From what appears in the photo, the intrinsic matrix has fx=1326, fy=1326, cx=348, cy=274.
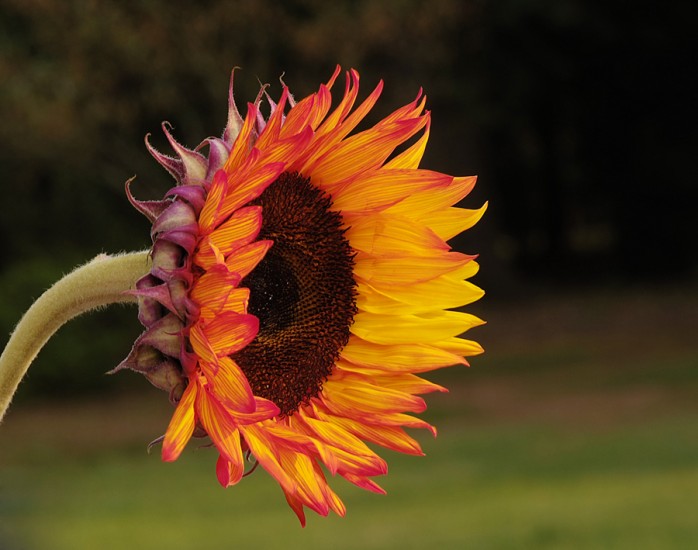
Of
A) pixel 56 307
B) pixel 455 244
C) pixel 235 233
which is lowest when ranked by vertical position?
pixel 56 307

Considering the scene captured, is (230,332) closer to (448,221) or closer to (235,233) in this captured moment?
(235,233)

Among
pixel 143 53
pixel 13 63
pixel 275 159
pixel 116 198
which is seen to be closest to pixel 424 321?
pixel 275 159

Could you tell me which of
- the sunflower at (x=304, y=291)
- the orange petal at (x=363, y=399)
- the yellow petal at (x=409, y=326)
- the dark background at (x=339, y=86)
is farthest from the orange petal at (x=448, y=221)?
the dark background at (x=339, y=86)

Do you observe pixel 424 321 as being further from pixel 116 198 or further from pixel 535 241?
pixel 535 241

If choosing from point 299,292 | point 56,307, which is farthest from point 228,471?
point 299,292

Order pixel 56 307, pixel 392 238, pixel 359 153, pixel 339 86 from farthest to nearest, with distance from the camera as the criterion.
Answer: pixel 339 86 → pixel 392 238 → pixel 359 153 → pixel 56 307

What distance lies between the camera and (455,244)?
2373cm

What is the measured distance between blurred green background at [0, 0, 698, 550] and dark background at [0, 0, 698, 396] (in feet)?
0.17

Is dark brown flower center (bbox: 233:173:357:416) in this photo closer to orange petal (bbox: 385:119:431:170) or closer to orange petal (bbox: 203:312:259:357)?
orange petal (bbox: 385:119:431:170)

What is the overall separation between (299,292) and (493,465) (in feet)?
48.6

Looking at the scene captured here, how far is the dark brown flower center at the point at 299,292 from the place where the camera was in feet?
5.82

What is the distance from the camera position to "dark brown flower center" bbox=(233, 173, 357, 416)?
177 centimetres

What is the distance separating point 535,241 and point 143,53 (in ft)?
91.2

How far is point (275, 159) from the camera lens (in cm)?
154
